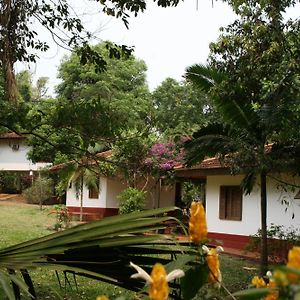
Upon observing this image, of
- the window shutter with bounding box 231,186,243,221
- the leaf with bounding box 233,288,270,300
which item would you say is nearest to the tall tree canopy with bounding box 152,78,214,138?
the window shutter with bounding box 231,186,243,221

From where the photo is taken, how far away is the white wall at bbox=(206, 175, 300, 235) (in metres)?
13.1

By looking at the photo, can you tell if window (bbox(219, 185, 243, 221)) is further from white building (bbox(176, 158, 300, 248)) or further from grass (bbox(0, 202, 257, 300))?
grass (bbox(0, 202, 257, 300))

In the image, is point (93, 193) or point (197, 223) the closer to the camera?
point (197, 223)

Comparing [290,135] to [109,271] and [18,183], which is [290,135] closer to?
[109,271]

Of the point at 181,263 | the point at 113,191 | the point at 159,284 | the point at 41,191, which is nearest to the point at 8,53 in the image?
Result: the point at 181,263

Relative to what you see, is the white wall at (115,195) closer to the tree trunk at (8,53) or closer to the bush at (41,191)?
the bush at (41,191)

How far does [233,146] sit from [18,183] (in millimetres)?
28674

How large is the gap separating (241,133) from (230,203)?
5.45m

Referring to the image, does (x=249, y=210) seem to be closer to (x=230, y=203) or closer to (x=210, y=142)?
(x=230, y=203)

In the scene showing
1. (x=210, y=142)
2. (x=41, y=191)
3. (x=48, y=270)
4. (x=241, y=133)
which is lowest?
(x=48, y=270)

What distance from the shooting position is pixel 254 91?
9.12 m

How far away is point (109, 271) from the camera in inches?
73.1

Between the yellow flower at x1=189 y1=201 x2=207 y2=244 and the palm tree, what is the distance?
7604mm

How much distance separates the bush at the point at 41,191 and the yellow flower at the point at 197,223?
27.0 m
